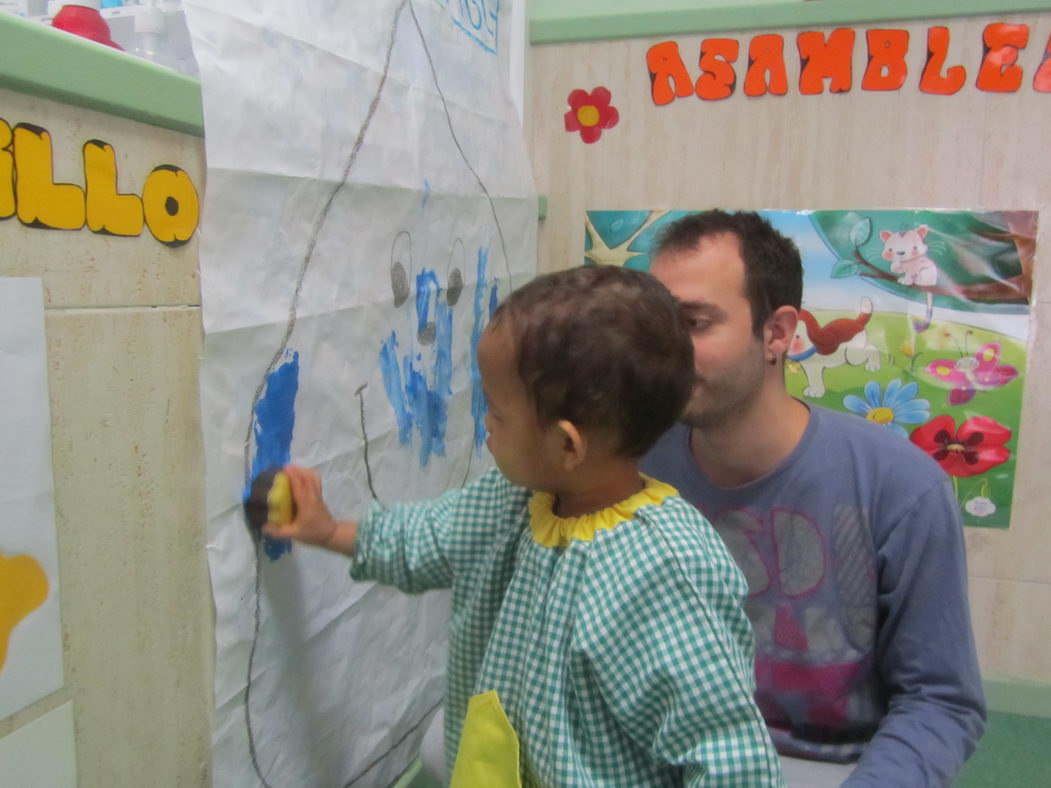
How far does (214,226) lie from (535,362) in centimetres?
27

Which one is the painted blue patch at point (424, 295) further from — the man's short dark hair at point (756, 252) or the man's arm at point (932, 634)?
the man's arm at point (932, 634)

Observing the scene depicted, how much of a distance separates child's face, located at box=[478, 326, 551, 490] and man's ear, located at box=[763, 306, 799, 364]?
0.38 metres

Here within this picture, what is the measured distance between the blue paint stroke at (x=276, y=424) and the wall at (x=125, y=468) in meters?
0.07

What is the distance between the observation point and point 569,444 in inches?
24.6

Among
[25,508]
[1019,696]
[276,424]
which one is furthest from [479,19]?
[1019,696]

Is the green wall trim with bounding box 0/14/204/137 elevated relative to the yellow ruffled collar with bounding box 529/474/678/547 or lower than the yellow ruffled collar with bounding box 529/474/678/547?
elevated

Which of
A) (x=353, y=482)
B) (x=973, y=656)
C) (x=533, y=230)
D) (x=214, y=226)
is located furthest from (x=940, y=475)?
(x=533, y=230)

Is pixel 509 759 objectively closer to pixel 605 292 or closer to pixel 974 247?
pixel 605 292

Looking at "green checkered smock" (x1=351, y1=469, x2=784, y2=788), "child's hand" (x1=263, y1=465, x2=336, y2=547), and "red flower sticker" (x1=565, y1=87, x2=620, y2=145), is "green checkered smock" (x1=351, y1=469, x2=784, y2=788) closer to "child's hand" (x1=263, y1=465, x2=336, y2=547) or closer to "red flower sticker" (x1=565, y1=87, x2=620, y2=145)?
"child's hand" (x1=263, y1=465, x2=336, y2=547)

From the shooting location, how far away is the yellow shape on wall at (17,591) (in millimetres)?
497

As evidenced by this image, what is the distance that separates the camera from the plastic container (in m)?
0.64

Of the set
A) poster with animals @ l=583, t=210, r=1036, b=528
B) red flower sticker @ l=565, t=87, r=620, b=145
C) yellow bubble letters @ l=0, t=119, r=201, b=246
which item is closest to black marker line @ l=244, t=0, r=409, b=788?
yellow bubble letters @ l=0, t=119, r=201, b=246

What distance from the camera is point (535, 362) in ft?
1.99

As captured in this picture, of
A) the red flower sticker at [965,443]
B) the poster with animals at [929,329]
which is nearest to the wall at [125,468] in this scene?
the poster with animals at [929,329]
